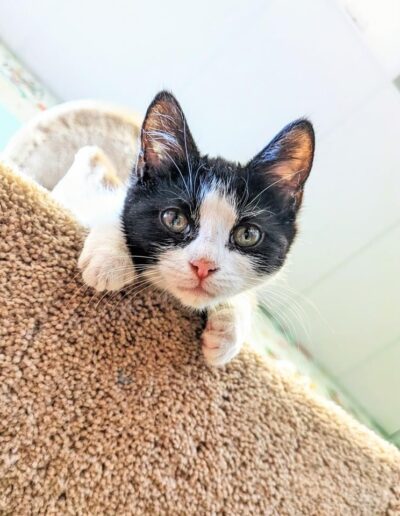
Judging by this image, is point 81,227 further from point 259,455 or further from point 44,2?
point 44,2

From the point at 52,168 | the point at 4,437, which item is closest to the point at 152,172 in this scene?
the point at 4,437

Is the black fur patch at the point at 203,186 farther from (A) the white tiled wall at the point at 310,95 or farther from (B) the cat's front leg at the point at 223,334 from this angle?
(A) the white tiled wall at the point at 310,95

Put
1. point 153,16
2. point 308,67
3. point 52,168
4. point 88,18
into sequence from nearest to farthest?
point 52,168 < point 308,67 < point 153,16 < point 88,18

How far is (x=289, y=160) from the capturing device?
911 millimetres

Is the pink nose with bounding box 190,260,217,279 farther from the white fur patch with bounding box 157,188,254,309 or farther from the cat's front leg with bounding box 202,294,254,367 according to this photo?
the cat's front leg with bounding box 202,294,254,367

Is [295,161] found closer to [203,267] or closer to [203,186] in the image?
[203,186]

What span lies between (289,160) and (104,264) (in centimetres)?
37

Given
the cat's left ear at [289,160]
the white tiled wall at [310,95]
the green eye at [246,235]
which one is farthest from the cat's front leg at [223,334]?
the white tiled wall at [310,95]

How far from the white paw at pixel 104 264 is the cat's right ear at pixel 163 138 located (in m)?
0.15

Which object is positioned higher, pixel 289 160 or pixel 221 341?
pixel 289 160

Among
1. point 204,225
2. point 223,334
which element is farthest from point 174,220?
point 223,334

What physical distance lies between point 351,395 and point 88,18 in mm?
1567

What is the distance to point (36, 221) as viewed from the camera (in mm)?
740

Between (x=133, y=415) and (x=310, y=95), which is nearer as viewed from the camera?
(x=133, y=415)
